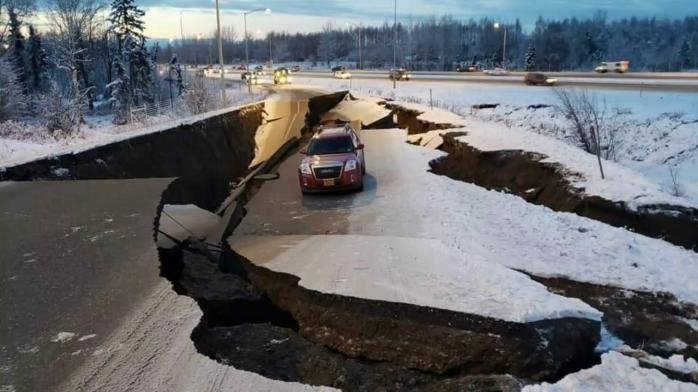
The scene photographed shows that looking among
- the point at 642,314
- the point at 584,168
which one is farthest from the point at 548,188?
the point at 642,314

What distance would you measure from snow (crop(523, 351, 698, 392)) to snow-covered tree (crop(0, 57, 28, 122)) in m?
47.1

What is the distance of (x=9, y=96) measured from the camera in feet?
145

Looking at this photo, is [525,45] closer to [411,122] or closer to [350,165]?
[411,122]

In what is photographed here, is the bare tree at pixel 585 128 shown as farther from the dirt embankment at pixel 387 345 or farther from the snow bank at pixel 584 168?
the dirt embankment at pixel 387 345

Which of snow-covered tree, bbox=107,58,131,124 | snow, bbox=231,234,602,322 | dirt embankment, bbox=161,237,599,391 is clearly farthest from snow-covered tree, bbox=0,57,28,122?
dirt embankment, bbox=161,237,599,391

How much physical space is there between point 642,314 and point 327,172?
925 cm

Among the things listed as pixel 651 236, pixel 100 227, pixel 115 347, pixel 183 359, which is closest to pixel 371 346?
pixel 183 359

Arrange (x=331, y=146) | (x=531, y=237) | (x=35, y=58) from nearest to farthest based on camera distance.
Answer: (x=531, y=237) → (x=331, y=146) → (x=35, y=58)

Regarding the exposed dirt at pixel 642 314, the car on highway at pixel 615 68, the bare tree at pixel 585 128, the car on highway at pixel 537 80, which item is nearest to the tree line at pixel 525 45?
the car on highway at pixel 615 68

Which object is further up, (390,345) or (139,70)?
(139,70)

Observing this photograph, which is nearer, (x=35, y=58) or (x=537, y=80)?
(x=537, y=80)

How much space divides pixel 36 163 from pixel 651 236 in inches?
577

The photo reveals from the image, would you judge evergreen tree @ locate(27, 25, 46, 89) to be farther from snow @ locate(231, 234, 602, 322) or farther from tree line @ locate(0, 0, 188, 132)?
snow @ locate(231, 234, 602, 322)

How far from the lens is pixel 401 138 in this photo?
1090 inches
